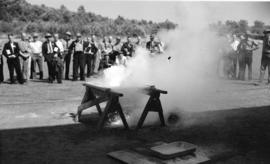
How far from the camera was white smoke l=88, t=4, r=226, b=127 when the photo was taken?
8445 mm

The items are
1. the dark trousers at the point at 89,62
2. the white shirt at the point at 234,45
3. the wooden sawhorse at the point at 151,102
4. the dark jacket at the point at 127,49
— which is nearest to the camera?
the wooden sawhorse at the point at 151,102

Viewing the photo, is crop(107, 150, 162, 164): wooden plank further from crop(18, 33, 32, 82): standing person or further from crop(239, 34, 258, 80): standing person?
crop(239, 34, 258, 80): standing person

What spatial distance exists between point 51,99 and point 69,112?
1898 millimetres

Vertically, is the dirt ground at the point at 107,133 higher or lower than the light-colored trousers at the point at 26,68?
lower

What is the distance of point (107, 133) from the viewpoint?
22.4 feet

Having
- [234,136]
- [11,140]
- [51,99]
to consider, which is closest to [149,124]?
[234,136]

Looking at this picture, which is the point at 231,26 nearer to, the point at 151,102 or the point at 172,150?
the point at 151,102

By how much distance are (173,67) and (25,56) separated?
20.1 feet

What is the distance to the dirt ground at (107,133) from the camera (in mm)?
5566

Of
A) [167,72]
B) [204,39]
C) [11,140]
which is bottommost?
[11,140]

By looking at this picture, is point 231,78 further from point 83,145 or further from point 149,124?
point 83,145

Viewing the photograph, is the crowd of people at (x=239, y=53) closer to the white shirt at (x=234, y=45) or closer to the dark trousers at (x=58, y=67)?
the white shirt at (x=234, y=45)

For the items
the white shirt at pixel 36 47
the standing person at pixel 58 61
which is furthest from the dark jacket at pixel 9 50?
the standing person at pixel 58 61

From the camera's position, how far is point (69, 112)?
854cm
